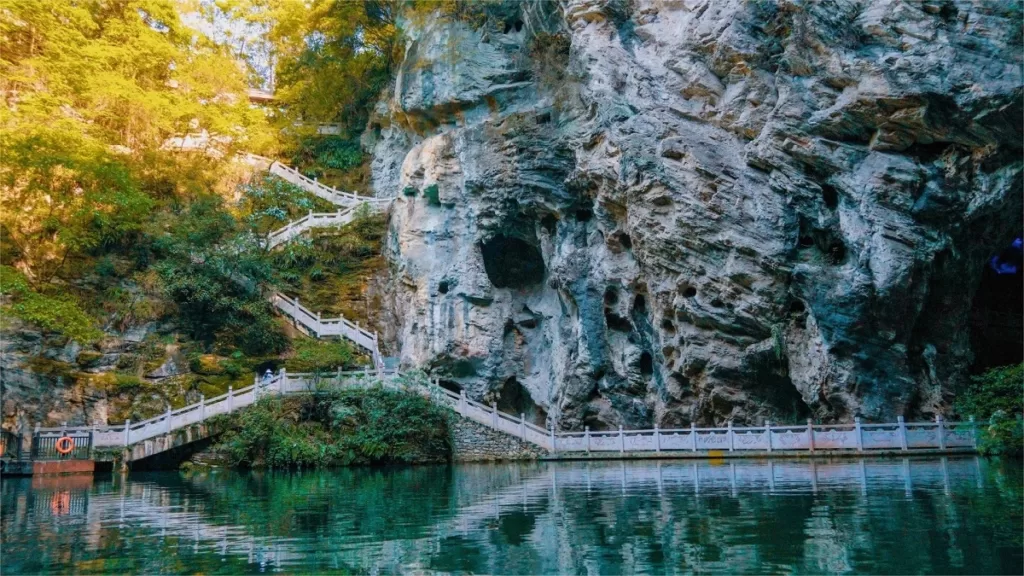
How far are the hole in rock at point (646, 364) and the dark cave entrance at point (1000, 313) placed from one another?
8872 mm

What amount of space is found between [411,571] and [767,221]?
15084 mm

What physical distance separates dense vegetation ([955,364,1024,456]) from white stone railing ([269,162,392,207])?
69.6 ft

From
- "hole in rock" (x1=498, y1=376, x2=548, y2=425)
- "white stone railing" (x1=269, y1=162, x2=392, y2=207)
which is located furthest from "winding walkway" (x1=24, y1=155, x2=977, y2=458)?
"white stone railing" (x1=269, y1=162, x2=392, y2=207)

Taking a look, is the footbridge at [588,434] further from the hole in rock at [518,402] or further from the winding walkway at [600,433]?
the hole in rock at [518,402]

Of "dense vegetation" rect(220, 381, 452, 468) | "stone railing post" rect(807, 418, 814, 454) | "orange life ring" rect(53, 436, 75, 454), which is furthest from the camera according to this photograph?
"dense vegetation" rect(220, 381, 452, 468)

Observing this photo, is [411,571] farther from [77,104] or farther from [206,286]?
[77,104]

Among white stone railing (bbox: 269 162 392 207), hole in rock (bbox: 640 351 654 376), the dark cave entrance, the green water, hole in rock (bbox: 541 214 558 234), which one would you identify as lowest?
the green water

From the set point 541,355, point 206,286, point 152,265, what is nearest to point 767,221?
point 541,355

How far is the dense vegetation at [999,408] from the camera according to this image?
589 inches

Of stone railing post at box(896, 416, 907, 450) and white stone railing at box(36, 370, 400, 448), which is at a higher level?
white stone railing at box(36, 370, 400, 448)

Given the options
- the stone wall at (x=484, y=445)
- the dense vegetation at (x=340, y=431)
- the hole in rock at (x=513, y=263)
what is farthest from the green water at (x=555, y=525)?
the hole in rock at (x=513, y=263)

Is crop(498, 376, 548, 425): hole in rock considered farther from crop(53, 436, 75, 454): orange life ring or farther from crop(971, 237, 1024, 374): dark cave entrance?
crop(971, 237, 1024, 374): dark cave entrance

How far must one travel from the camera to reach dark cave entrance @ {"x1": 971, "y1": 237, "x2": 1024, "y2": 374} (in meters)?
22.4

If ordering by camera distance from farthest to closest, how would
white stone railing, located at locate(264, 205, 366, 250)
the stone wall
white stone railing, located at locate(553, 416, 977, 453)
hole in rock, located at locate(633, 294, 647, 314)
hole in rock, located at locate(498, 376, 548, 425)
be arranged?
white stone railing, located at locate(264, 205, 366, 250), hole in rock, located at locate(498, 376, 548, 425), hole in rock, located at locate(633, 294, 647, 314), the stone wall, white stone railing, located at locate(553, 416, 977, 453)
